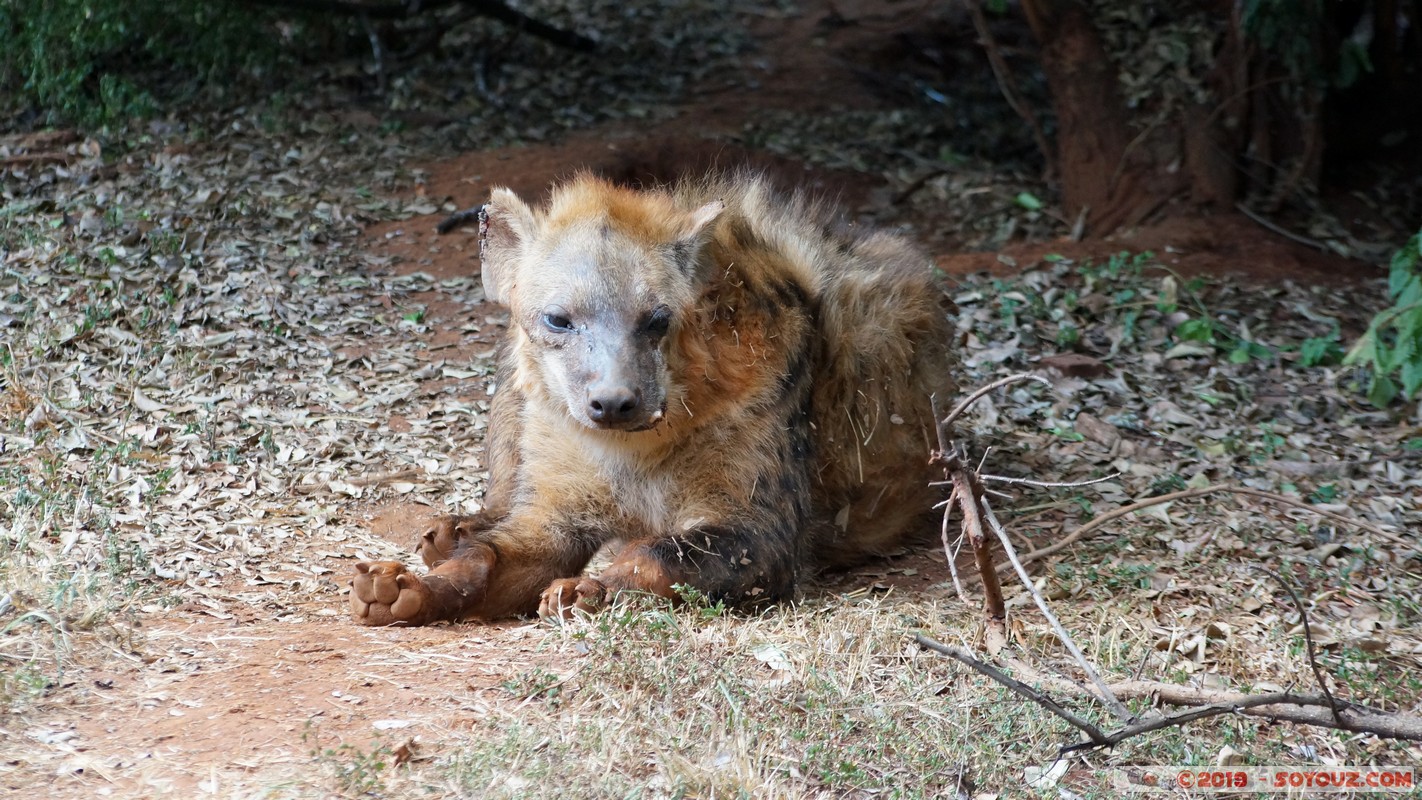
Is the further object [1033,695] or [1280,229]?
[1280,229]

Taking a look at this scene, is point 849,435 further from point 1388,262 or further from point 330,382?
point 1388,262

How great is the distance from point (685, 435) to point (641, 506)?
11.9 inches

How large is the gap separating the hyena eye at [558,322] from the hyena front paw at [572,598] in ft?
2.51

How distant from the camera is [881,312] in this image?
4695mm

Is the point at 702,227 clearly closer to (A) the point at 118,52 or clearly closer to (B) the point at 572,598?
(B) the point at 572,598

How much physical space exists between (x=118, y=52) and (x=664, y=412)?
6.38 m

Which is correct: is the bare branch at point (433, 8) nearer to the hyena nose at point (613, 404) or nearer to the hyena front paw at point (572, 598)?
the hyena nose at point (613, 404)

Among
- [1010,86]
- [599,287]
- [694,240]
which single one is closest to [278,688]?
[599,287]

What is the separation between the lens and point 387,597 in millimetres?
3871

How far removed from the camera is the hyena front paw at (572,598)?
378 cm

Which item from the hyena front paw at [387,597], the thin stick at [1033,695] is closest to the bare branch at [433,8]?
the hyena front paw at [387,597]

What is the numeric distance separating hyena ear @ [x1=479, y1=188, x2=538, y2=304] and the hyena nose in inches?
25.9

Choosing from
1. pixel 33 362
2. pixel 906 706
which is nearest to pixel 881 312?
pixel 906 706

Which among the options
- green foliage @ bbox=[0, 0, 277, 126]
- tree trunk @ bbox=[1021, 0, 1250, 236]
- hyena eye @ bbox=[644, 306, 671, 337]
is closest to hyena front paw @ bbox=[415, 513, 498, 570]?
hyena eye @ bbox=[644, 306, 671, 337]
